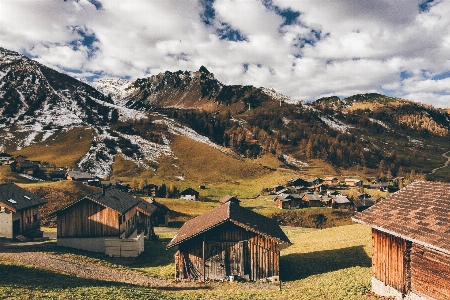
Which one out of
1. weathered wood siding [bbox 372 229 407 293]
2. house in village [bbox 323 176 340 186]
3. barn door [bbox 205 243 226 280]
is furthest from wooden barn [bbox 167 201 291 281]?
house in village [bbox 323 176 340 186]

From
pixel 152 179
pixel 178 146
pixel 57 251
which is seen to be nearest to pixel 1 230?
pixel 57 251

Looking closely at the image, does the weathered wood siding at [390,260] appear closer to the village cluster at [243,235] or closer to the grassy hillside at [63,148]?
the village cluster at [243,235]

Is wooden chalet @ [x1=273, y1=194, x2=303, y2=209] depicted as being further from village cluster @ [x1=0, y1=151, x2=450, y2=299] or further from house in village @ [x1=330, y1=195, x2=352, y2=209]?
village cluster @ [x1=0, y1=151, x2=450, y2=299]

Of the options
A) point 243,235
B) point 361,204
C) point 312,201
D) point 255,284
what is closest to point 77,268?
point 243,235

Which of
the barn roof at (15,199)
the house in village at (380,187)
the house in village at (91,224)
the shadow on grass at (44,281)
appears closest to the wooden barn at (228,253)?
the shadow on grass at (44,281)

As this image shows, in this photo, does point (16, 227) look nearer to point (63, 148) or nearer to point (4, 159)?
point (4, 159)

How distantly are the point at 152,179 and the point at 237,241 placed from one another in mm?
109453

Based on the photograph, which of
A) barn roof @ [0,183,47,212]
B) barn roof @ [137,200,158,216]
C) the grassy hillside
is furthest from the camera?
the grassy hillside

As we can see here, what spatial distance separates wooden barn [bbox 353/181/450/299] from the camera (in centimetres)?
1734

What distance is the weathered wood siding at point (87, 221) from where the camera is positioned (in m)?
39.9

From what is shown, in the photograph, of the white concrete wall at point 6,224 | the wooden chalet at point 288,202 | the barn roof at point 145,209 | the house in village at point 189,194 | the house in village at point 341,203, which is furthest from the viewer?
the house in village at point 189,194

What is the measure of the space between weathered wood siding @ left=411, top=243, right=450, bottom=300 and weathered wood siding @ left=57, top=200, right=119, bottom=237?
33.4 metres

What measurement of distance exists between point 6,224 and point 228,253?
3180 centimetres

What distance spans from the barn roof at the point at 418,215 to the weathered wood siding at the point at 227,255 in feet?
32.3
